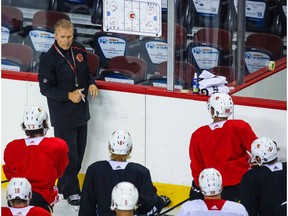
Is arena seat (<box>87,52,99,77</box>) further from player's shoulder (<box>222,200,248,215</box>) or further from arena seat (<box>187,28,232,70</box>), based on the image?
player's shoulder (<box>222,200,248,215</box>)

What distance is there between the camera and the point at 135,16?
10039mm

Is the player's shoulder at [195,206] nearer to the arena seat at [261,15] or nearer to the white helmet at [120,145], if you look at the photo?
the white helmet at [120,145]

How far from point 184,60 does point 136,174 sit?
243cm

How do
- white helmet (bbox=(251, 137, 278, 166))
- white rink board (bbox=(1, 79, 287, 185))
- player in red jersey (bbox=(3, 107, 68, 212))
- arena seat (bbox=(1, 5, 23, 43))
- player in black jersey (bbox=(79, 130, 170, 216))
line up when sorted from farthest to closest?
arena seat (bbox=(1, 5, 23, 43)), white rink board (bbox=(1, 79, 287, 185)), player in red jersey (bbox=(3, 107, 68, 212)), white helmet (bbox=(251, 137, 278, 166)), player in black jersey (bbox=(79, 130, 170, 216))

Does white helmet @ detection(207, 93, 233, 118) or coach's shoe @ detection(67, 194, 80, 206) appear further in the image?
coach's shoe @ detection(67, 194, 80, 206)

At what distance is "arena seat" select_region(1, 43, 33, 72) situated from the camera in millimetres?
10547

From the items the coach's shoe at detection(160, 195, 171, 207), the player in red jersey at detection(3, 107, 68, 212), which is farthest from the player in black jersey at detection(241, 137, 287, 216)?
the coach's shoe at detection(160, 195, 171, 207)

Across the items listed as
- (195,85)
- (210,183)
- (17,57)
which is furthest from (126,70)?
(210,183)

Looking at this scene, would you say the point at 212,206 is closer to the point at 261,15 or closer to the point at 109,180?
the point at 109,180

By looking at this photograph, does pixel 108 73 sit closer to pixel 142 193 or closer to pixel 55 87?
pixel 55 87

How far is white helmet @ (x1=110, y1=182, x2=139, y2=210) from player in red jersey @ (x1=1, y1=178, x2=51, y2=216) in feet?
1.59

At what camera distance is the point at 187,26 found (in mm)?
10117

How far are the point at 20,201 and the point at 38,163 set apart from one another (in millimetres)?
831

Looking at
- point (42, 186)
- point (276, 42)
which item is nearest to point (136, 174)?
point (42, 186)
